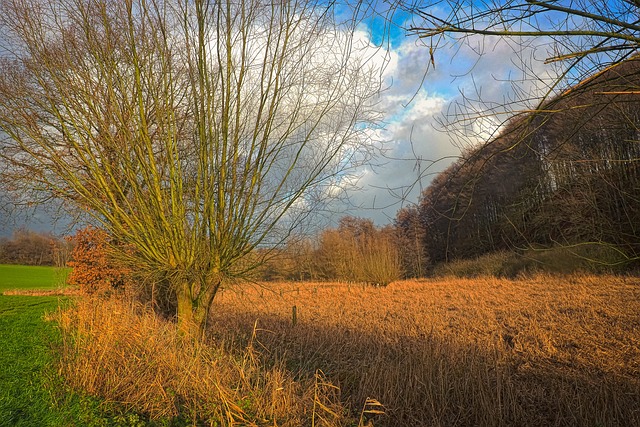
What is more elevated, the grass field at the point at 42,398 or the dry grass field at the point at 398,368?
the grass field at the point at 42,398

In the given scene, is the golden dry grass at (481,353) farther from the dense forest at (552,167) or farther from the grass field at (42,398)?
the dense forest at (552,167)

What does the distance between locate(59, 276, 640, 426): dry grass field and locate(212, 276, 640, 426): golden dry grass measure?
0.08 ft

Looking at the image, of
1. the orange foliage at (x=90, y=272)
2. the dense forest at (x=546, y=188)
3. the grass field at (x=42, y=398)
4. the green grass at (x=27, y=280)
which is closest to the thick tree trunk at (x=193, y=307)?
the dense forest at (x=546, y=188)

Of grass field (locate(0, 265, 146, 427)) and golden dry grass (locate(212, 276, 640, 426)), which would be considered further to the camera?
golden dry grass (locate(212, 276, 640, 426))

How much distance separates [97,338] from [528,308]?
11205 mm

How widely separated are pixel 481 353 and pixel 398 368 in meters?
2.07

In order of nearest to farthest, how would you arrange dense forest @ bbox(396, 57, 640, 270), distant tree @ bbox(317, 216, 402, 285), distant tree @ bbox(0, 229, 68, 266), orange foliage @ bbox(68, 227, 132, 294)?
dense forest @ bbox(396, 57, 640, 270) → orange foliage @ bbox(68, 227, 132, 294) → distant tree @ bbox(317, 216, 402, 285) → distant tree @ bbox(0, 229, 68, 266)

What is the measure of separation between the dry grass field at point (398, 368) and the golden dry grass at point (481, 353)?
0.08ft

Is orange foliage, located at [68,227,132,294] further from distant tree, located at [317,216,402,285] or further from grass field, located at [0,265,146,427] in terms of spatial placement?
distant tree, located at [317,216,402,285]

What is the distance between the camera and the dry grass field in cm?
423

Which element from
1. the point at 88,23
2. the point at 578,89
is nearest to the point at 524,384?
the point at 578,89

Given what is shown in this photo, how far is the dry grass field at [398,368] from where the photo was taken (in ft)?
13.9

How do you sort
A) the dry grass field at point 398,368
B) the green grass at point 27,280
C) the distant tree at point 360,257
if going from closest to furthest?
the dry grass field at point 398,368
the green grass at point 27,280
the distant tree at point 360,257

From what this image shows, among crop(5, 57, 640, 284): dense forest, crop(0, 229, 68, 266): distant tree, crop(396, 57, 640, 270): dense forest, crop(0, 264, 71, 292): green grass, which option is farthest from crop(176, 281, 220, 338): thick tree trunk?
crop(0, 229, 68, 266): distant tree
